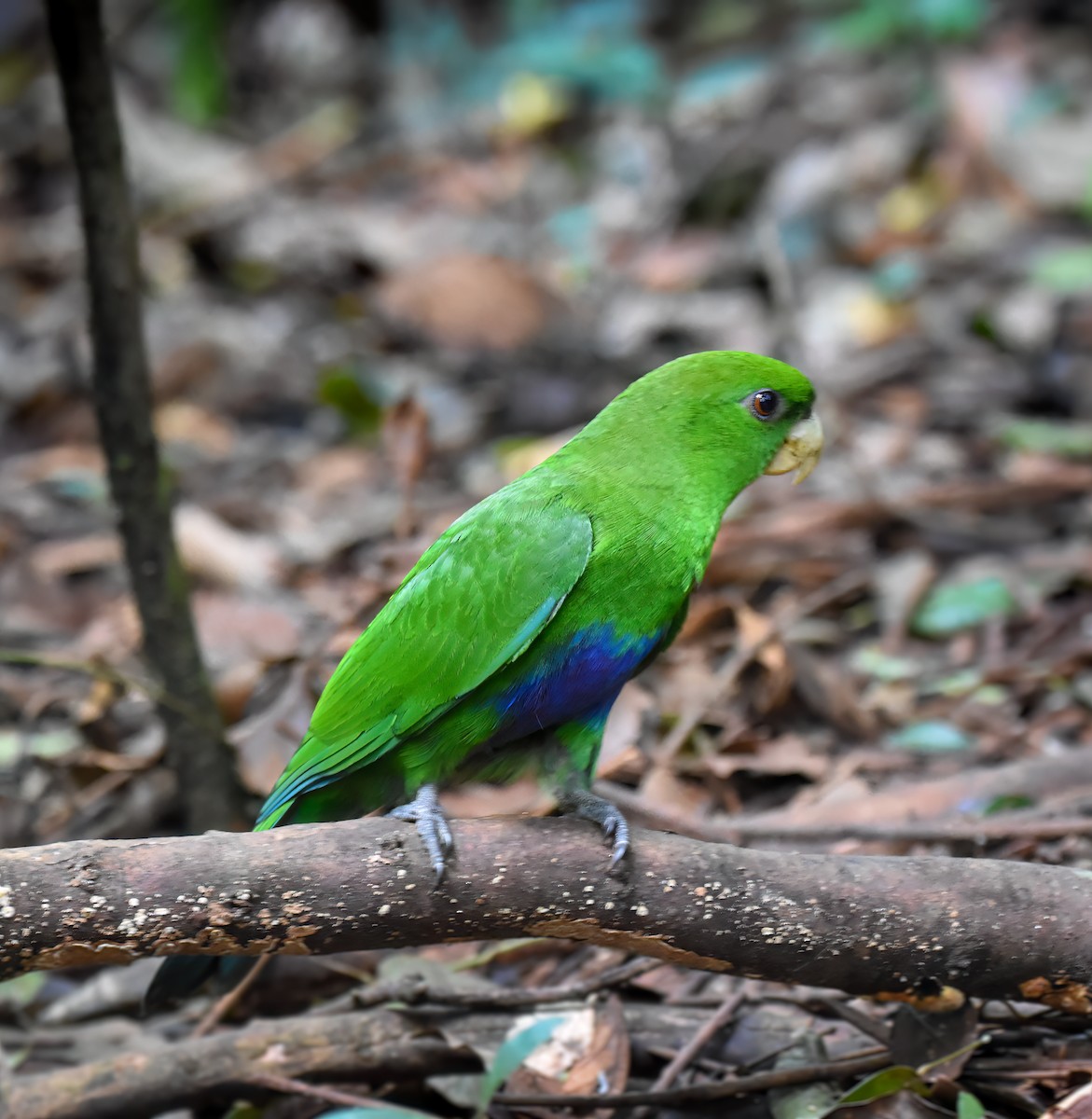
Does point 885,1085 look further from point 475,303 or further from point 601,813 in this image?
point 475,303

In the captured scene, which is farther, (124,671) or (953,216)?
(953,216)

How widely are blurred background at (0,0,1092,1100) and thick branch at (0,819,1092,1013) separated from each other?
0.83 metres

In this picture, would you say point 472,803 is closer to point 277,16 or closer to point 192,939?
point 192,939

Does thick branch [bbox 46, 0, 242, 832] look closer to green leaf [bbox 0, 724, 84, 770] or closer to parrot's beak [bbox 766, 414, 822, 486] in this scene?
green leaf [bbox 0, 724, 84, 770]

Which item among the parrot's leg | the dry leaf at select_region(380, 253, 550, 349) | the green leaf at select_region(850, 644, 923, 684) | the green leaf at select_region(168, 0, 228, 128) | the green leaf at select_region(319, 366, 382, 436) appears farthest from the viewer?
the green leaf at select_region(168, 0, 228, 128)

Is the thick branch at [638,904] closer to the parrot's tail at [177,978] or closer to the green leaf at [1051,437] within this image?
the parrot's tail at [177,978]

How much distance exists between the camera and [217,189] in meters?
8.64

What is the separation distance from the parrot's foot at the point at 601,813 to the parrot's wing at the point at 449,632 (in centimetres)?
31

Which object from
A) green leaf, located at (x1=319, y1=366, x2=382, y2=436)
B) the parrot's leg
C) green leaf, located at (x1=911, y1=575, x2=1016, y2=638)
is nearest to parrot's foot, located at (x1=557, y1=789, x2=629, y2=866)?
the parrot's leg

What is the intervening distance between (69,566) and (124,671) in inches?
33.4

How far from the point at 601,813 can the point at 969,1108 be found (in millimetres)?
783

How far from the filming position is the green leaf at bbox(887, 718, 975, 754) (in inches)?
148

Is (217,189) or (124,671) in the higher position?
(217,189)

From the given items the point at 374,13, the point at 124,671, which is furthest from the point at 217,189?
the point at 124,671
